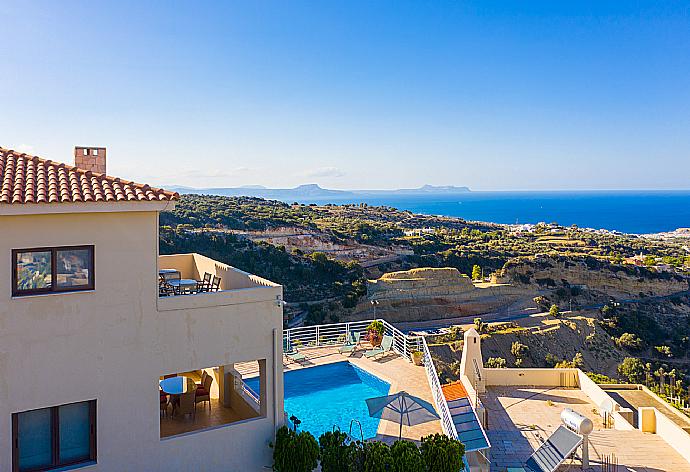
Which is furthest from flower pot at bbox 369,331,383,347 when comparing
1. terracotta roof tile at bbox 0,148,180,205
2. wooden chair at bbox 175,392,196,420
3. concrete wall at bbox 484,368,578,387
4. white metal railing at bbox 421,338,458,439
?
terracotta roof tile at bbox 0,148,180,205

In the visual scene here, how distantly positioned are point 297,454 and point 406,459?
1.68m

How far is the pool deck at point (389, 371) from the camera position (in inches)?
403

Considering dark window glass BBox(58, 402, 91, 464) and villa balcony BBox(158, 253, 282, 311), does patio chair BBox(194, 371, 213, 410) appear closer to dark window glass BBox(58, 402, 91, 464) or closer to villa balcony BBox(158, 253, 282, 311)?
villa balcony BBox(158, 253, 282, 311)

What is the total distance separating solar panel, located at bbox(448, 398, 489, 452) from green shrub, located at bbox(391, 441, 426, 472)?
1682 millimetres

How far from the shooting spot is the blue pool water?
11.3 meters

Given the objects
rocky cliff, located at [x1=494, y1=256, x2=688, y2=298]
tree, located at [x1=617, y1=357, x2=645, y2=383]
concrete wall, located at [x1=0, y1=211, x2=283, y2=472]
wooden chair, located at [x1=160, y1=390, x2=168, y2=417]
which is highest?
concrete wall, located at [x1=0, y1=211, x2=283, y2=472]

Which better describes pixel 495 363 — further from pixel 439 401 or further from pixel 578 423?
pixel 578 423

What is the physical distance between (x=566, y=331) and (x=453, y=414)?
34663 mm

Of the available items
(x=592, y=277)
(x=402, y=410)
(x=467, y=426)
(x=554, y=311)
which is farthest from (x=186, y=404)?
(x=592, y=277)

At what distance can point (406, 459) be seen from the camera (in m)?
7.32

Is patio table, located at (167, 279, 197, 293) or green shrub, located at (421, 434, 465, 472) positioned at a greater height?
patio table, located at (167, 279, 197, 293)

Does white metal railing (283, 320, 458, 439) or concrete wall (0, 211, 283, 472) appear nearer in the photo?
concrete wall (0, 211, 283, 472)

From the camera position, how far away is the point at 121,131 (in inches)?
924

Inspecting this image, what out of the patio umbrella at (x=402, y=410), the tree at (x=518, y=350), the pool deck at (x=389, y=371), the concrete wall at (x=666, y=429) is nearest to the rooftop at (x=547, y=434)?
the concrete wall at (x=666, y=429)
